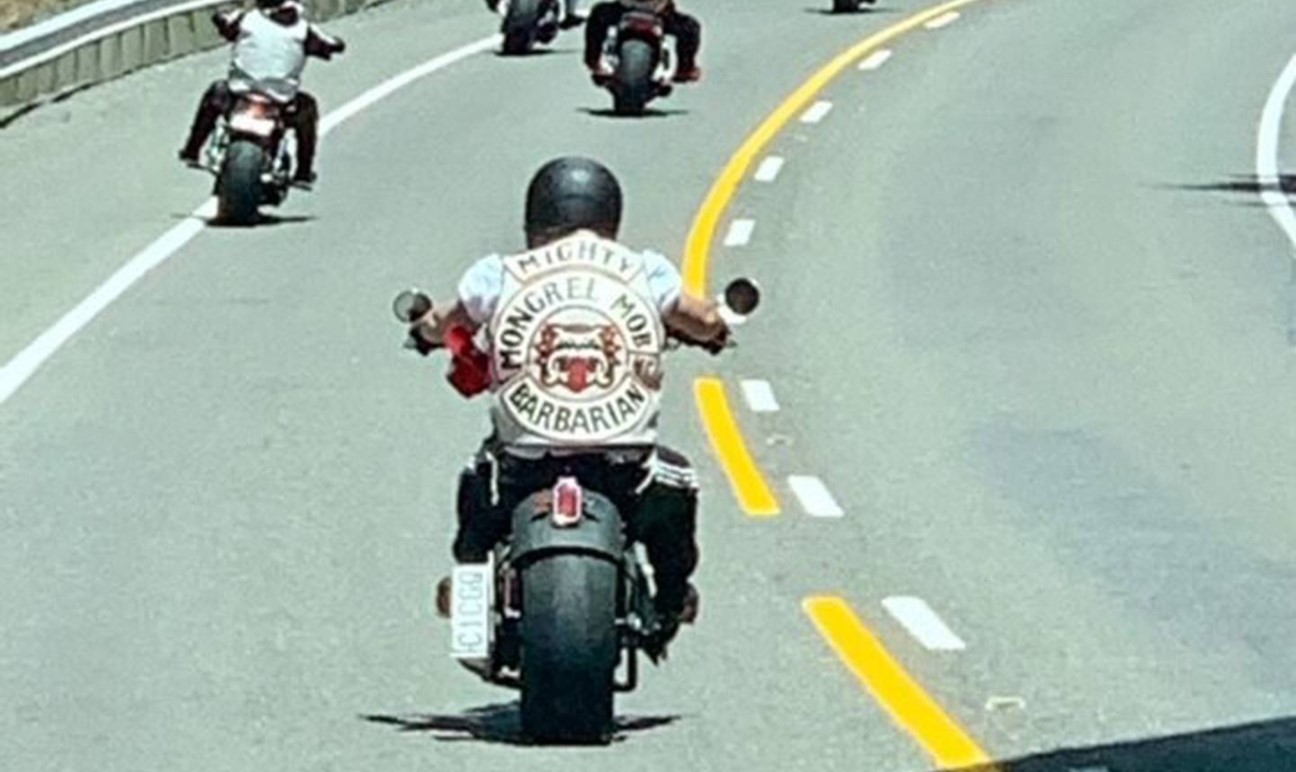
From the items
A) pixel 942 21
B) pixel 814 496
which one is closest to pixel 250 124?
pixel 814 496

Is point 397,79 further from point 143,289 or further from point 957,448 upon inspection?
point 957,448

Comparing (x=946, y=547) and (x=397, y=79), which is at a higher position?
(x=946, y=547)

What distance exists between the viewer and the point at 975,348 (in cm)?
2059

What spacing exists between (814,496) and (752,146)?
14.8m

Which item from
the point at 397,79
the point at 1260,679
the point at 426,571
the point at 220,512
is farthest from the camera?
the point at 397,79

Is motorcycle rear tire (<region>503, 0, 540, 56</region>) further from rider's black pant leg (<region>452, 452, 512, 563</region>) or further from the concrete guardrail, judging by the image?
rider's black pant leg (<region>452, 452, 512, 563</region>)

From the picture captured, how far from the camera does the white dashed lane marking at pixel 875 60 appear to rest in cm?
3631

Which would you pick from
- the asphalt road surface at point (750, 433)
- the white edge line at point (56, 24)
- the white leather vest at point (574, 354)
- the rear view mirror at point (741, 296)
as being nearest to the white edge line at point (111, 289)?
the asphalt road surface at point (750, 433)

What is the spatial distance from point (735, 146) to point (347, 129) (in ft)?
9.60

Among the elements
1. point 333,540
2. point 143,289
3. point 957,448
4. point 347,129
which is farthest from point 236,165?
point 333,540

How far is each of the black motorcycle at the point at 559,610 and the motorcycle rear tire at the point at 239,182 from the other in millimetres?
14461

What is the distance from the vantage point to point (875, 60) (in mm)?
36938

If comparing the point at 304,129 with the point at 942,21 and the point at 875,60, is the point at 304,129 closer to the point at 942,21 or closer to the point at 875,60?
the point at 875,60

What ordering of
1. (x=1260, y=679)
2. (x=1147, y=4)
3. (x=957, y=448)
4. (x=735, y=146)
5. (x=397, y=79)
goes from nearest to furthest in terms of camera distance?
(x=1260, y=679) < (x=957, y=448) < (x=735, y=146) < (x=397, y=79) < (x=1147, y=4)
